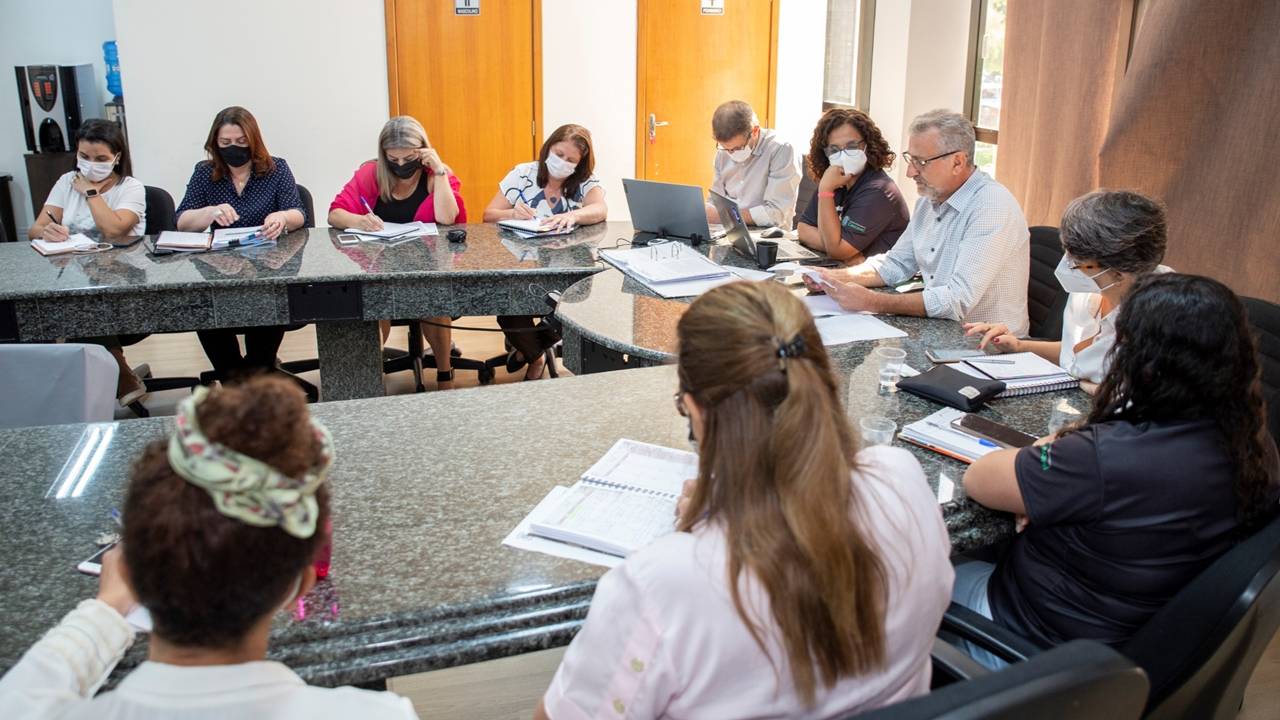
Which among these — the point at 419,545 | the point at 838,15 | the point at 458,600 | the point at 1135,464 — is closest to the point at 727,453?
the point at 458,600

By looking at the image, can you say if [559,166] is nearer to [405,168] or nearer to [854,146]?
[405,168]

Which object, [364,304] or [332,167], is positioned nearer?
[364,304]

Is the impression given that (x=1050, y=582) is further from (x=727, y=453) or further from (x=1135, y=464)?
(x=727, y=453)

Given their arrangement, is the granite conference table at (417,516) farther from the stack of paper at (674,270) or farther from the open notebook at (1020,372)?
the stack of paper at (674,270)

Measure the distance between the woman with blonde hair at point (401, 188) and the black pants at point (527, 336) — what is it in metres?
0.47

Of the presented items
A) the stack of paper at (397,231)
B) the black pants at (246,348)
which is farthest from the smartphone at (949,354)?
the black pants at (246,348)

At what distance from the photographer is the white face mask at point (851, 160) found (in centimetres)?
339

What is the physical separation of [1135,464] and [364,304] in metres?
2.39

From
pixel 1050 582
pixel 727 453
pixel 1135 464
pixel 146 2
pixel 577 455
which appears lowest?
pixel 1050 582

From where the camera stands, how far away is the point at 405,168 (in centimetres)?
380

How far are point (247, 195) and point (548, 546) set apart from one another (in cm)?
286

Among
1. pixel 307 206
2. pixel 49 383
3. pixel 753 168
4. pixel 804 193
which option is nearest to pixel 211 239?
pixel 307 206

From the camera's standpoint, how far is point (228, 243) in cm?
343

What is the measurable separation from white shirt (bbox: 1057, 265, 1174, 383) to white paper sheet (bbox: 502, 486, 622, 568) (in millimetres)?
1203
